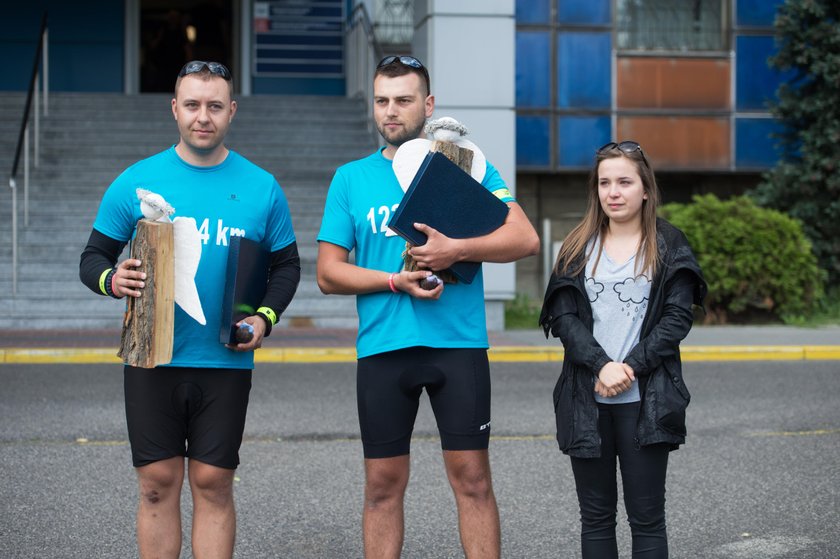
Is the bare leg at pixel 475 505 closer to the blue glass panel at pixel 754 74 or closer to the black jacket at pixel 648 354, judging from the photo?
the black jacket at pixel 648 354

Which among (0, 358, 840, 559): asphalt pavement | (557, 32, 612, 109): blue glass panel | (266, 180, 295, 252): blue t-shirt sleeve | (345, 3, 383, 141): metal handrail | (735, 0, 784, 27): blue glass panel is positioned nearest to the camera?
(266, 180, 295, 252): blue t-shirt sleeve

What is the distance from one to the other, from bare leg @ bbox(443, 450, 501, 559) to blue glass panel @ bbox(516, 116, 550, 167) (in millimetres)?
15056

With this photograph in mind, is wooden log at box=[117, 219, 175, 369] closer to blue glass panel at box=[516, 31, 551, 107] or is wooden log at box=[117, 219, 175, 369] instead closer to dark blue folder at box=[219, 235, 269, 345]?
dark blue folder at box=[219, 235, 269, 345]

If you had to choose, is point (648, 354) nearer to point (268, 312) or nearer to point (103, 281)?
point (268, 312)

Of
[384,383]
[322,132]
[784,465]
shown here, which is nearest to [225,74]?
[384,383]

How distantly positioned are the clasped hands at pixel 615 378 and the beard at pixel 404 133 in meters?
0.98

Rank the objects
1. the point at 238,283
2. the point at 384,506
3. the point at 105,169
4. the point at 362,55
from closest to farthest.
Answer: the point at 238,283 < the point at 384,506 < the point at 105,169 < the point at 362,55

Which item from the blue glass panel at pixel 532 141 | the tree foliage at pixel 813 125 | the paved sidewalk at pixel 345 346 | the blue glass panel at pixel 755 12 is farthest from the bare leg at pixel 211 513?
the blue glass panel at pixel 755 12

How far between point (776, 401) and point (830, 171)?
29.9 ft

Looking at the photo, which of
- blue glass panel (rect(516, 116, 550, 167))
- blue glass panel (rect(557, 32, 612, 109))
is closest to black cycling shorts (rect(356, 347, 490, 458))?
blue glass panel (rect(516, 116, 550, 167))

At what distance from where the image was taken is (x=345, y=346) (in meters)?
11.8

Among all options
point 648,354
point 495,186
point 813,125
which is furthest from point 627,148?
point 813,125

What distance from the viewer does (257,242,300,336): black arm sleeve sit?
4.08m

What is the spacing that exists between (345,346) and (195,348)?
7.91 meters
